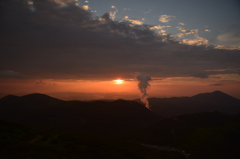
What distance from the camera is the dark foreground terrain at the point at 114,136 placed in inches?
1233

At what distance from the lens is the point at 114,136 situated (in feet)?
374

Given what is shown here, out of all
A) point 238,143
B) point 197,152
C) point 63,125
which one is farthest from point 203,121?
point 63,125

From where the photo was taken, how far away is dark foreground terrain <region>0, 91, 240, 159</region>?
31.3 metres

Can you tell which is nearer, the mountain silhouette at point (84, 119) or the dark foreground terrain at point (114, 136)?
the dark foreground terrain at point (114, 136)

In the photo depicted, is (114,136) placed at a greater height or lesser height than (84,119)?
lesser

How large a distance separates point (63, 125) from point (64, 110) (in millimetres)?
49186

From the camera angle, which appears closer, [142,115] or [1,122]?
[1,122]

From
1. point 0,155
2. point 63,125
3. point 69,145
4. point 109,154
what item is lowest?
point 63,125

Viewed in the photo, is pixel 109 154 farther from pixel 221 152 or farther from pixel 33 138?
pixel 221 152

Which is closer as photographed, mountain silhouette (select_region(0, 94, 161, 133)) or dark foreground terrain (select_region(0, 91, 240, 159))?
dark foreground terrain (select_region(0, 91, 240, 159))

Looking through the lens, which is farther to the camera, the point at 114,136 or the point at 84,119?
the point at 84,119

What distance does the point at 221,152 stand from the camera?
79.1 meters

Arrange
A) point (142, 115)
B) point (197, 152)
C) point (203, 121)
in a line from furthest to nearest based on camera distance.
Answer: point (142, 115) → point (203, 121) → point (197, 152)

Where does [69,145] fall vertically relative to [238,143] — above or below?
above
